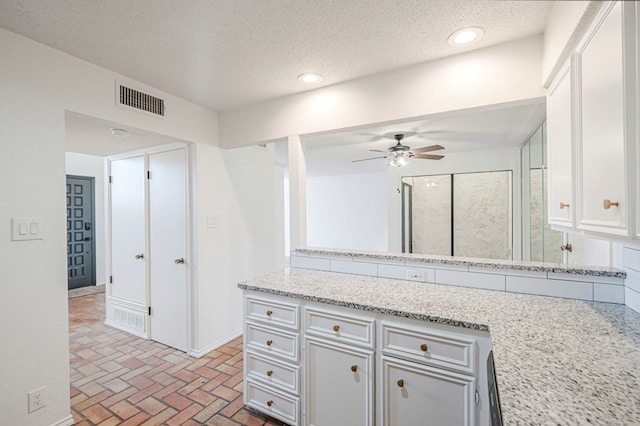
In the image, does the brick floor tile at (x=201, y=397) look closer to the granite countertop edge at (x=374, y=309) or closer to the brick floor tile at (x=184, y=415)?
the brick floor tile at (x=184, y=415)

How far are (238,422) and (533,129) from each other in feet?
13.1

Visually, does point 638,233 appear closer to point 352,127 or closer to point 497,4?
point 497,4

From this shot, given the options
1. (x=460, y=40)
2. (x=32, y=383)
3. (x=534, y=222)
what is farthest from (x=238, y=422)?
(x=534, y=222)

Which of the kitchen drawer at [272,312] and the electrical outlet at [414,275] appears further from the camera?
the electrical outlet at [414,275]

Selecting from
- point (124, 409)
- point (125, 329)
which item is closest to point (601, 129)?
point (124, 409)

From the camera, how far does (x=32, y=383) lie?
1687mm

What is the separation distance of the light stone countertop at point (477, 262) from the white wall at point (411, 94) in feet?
3.17

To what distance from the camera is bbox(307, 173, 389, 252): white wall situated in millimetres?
7125

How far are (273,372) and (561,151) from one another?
1.96 m

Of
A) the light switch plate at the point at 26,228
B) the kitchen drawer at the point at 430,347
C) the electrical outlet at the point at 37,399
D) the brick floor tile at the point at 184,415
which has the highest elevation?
the light switch plate at the point at 26,228

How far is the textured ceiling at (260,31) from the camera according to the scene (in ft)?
4.58

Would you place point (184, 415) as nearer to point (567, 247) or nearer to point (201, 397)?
point (201, 397)

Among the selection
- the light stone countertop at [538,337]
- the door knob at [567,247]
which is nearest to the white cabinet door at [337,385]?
→ the light stone countertop at [538,337]

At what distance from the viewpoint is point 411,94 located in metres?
1.97
